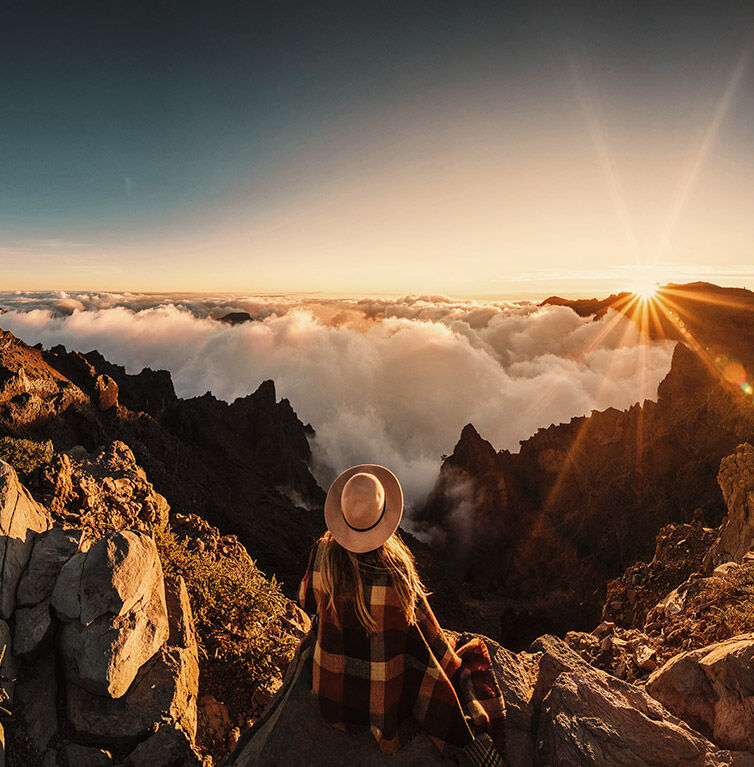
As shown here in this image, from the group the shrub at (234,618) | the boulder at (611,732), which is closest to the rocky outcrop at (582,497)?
the boulder at (611,732)

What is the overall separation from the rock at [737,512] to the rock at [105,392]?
3736 cm

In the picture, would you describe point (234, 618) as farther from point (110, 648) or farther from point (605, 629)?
point (605, 629)

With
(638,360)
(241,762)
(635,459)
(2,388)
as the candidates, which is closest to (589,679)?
(241,762)

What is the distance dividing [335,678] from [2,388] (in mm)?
20976

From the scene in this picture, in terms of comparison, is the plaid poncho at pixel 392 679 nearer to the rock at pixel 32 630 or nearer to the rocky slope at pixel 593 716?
the rocky slope at pixel 593 716

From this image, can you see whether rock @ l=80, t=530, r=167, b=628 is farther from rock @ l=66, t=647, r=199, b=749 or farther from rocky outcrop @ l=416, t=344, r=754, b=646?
rocky outcrop @ l=416, t=344, r=754, b=646

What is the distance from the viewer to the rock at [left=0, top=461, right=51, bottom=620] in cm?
526

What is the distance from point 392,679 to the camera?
3.68 metres

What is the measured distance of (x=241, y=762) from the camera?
13.3ft

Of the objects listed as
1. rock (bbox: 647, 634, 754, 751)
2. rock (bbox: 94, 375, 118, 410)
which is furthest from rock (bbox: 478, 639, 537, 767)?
rock (bbox: 94, 375, 118, 410)

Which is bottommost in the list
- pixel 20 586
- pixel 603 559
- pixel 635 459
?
pixel 603 559

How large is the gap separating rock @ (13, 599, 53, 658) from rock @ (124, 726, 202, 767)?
187cm

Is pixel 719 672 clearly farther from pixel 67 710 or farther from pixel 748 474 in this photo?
pixel 748 474

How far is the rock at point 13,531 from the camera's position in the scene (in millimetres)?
5262
